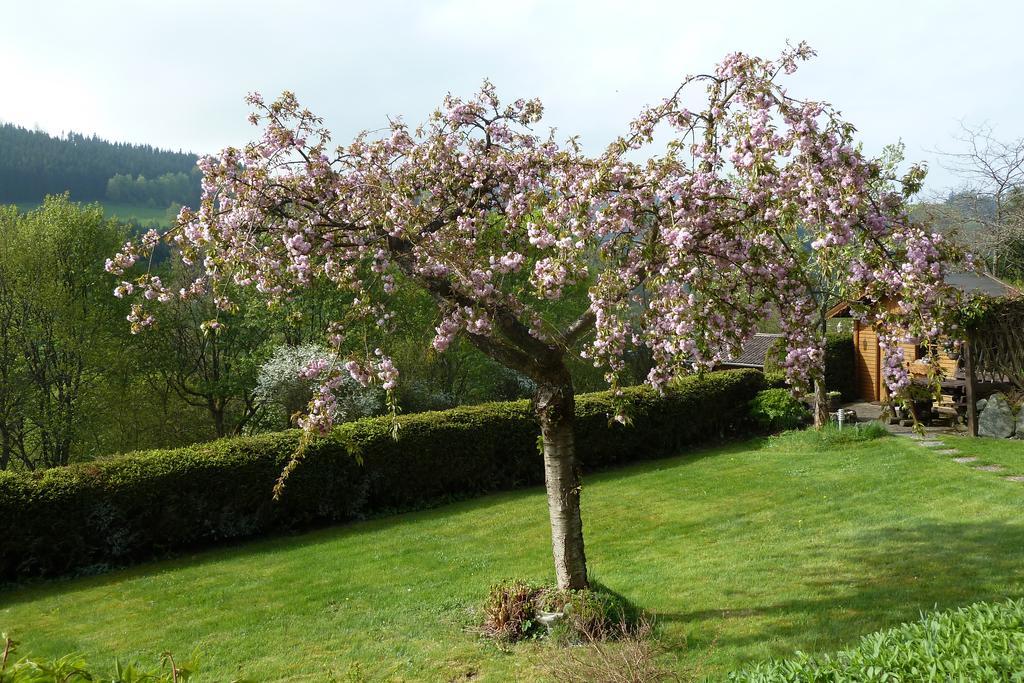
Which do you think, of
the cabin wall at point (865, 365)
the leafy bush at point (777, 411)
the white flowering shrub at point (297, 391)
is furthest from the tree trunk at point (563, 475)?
the cabin wall at point (865, 365)

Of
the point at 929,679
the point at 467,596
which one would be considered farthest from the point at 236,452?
the point at 929,679

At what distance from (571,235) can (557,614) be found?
339 centimetres

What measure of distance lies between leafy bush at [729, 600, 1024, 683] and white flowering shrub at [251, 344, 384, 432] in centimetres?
1600

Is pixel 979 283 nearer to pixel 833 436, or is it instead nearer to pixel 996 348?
pixel 996 348

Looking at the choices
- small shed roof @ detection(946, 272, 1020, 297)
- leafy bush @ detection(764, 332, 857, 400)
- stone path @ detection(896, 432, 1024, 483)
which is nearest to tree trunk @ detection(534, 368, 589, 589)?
stone path @ detection(896, 432, 1024, 483)

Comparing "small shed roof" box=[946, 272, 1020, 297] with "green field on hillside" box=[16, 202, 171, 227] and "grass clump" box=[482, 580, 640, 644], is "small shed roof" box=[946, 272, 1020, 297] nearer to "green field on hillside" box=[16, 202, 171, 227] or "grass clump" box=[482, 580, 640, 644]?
"grass clump" box=[482, 580, 640, 644]

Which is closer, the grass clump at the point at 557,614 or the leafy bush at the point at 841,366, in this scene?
the grass clump at the point at 557,614

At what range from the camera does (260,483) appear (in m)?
11.5

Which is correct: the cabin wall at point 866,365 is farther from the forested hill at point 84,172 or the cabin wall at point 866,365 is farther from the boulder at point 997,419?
the forested hill at point 84,172

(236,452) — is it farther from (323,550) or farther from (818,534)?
(818,534)

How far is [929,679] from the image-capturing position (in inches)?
131

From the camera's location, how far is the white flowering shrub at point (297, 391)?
19.5 meters

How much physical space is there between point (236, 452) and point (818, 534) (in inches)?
335

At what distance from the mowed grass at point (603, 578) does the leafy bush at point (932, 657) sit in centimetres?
189
